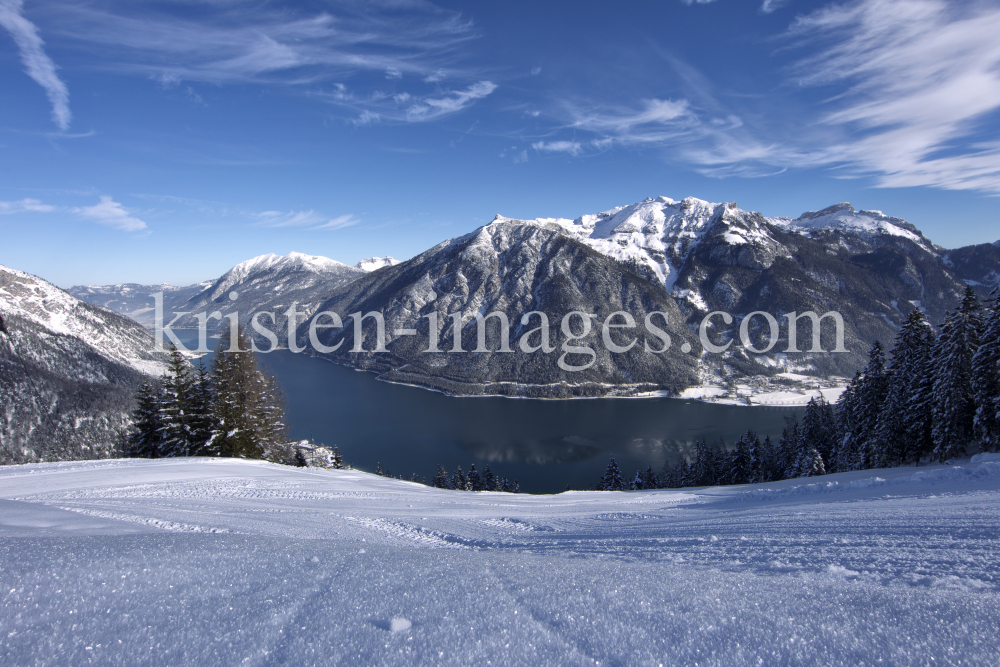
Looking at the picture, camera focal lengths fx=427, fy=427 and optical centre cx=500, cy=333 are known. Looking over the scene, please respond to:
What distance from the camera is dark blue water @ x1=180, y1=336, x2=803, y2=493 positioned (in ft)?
219

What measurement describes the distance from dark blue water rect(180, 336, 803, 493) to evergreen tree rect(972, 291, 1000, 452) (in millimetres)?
45919

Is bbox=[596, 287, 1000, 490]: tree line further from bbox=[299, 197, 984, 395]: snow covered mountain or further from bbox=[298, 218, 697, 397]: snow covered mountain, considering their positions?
bbox=[299, 197, 984, 395]: snow covered mountain

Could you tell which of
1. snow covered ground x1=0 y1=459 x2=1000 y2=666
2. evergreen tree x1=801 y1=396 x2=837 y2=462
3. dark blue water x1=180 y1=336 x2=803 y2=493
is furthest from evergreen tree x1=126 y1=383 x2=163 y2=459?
dark blue water x1=180 y1=336 x2=803 y2=493

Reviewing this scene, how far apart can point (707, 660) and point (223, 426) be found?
66.8 ft

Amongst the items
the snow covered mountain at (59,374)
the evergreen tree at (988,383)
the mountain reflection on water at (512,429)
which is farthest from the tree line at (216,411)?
the snow covered mountain at (59,374)

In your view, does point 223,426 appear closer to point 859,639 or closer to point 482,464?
point 859,639

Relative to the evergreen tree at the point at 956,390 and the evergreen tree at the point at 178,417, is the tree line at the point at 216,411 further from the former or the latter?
the evergreen tree at the point at 956,390

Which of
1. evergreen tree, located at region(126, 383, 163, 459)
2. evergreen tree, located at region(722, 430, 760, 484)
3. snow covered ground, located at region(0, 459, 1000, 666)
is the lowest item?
evergreen tree, located at region(722, 430, 760, 484)

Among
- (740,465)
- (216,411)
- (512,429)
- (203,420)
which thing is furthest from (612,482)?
(512,429)

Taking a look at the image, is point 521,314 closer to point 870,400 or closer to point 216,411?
point 870,400

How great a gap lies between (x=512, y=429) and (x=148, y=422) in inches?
2818

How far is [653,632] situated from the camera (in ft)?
5.08

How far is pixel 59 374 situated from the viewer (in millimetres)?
95312

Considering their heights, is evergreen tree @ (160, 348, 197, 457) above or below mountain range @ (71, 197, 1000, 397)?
below
